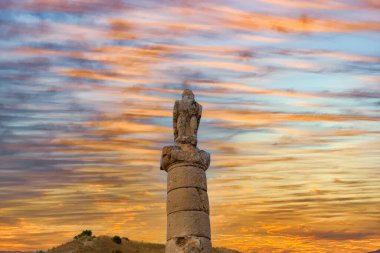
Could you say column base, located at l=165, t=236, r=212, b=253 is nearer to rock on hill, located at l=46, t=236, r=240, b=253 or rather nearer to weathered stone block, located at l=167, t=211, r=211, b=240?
weathered stone block, located at l=167, t=211, r=211, b=240

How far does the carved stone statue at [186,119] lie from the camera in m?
20.4

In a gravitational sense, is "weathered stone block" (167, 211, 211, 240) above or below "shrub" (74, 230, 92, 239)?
below

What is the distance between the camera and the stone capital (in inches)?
782

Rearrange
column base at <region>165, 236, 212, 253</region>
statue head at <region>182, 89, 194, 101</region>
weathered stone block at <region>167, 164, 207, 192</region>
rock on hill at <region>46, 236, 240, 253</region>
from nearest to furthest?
column base at <region>165, 236, 212, 253</region> < weathered stone block at <region>167, 164, 207, 192</region> < statue head at <region>182, 89, 194, 101</region> < rock on hill at <region>46, 236, 240, 253</region>

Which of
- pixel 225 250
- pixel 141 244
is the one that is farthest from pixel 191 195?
pixel 141 244

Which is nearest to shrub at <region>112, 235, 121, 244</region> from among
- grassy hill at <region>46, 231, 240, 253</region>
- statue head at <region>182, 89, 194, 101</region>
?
grassy hill at <region>46, 231, 240, 253</region>

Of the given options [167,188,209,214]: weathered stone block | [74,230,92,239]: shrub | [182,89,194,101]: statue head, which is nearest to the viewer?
[167,188,209,214]: weathered stone block

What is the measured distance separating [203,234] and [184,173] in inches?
71.2

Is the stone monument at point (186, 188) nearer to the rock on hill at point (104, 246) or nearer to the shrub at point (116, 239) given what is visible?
the rock on hill at point (104, 246)

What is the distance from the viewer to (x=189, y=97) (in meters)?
20.8

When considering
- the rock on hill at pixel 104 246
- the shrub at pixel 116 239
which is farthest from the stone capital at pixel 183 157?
the shrub at pixel 116 239

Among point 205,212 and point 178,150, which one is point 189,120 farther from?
point 205,212

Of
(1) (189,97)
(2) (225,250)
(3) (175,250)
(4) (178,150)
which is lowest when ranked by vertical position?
(3) (175,250)

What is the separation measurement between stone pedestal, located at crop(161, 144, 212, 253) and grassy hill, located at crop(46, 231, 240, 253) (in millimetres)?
41803
